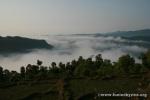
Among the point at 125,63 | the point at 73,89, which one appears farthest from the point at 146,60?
the point at 73,89

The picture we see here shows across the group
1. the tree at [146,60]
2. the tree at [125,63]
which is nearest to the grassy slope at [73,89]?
the tree at [146,60]

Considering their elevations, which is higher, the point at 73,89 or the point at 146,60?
the point at 146,60

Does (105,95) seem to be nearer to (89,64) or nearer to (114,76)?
(114,76)

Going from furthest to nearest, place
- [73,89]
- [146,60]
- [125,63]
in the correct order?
[125,63] < [146,60] < [73,89]

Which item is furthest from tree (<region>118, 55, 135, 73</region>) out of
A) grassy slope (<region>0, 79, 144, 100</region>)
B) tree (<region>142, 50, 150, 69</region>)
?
grassy slope (<region>0, 79, 144, 100</region>)

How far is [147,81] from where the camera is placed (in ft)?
125

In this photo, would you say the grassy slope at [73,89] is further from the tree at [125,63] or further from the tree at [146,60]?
the tree at [125,63]

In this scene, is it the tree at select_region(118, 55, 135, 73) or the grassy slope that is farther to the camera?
the tree at select_region(118, 55, 135, 73)

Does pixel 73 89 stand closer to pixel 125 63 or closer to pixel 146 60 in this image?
pixel 146 60

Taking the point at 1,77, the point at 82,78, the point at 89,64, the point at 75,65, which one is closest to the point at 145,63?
the point at 89,64

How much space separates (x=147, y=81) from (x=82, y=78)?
9500 millimetres

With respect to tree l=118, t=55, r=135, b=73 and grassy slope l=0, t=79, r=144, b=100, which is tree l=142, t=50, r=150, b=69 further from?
grassy slope l=0, t=79, r=144, b=100

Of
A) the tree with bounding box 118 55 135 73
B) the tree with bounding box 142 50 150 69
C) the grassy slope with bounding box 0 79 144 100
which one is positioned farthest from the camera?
the tree with bounding box 118 55 135 73

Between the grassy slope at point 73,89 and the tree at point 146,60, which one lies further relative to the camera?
the tree at point 146,60
